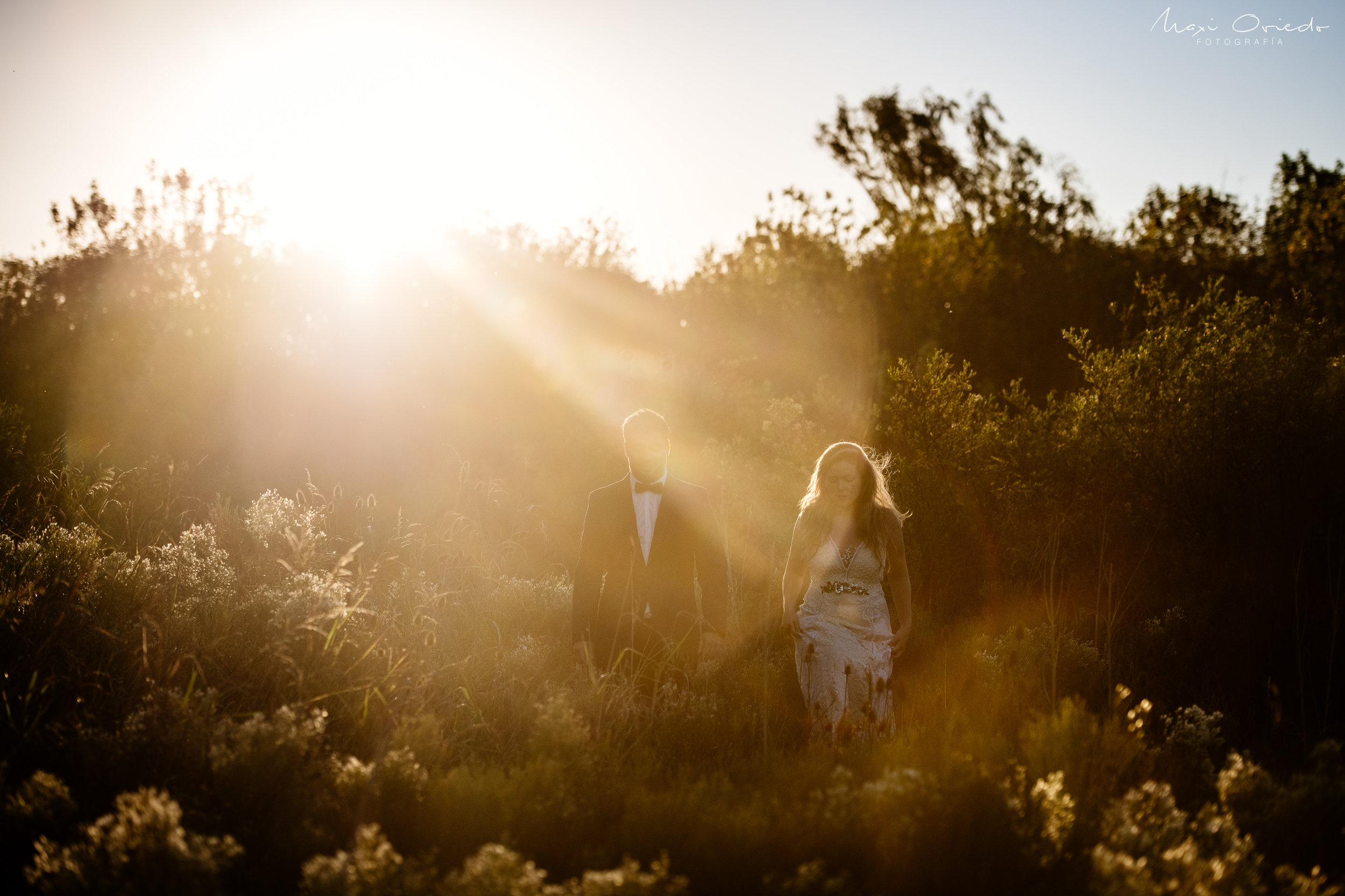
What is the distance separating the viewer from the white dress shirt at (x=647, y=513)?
511 centimetres

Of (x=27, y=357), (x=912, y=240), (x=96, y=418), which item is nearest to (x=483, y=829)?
(x=96, y=418)

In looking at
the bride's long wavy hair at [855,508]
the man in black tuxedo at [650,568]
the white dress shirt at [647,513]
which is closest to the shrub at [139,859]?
the man in black tuxedo at [650,568]

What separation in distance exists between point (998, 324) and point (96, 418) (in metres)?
18.6

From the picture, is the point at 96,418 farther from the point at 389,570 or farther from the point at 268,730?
the point at 268,730

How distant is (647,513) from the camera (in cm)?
514

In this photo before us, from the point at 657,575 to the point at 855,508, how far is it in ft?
4.28

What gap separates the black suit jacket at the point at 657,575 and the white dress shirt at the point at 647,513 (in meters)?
0.02

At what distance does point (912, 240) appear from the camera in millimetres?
22750

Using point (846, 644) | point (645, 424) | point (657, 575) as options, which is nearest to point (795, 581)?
point (846, 644)

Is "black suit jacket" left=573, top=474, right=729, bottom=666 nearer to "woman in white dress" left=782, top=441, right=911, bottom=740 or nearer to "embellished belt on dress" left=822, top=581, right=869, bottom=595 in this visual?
"woman in white dress" left=782, top=441, right=911, bottom=740

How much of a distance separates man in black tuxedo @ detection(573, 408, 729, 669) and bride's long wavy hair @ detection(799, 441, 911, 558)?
562mm

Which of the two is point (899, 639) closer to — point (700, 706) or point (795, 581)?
point (795, 581)

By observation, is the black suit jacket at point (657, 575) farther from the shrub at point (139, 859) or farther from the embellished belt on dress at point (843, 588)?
the shrub at point (139, 859)

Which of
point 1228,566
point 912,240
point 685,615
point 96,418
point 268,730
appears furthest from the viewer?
point 912,240
